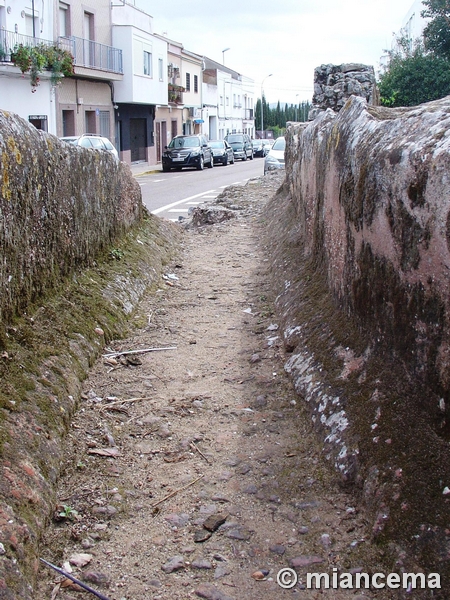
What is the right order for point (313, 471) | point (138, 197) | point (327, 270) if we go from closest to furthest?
1. point (313, 471)
2. point (327, 270)
3. point (138, 197)

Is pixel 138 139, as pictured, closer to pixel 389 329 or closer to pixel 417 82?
pixel 417 82

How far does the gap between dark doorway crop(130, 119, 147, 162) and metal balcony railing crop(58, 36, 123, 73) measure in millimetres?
4188

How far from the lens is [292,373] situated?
428 centimetres

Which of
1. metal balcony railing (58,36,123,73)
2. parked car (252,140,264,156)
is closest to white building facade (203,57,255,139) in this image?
parked car (252,140,264,156)

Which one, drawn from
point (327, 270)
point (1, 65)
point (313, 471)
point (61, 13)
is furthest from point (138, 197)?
point (61, 13)

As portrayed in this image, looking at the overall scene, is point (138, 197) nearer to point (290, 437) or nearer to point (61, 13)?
point (290, 437)

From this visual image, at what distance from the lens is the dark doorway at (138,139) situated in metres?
35.8

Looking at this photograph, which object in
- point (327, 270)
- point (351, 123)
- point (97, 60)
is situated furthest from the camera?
point (97, 60)

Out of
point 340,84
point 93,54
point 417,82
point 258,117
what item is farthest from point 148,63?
point 258,117

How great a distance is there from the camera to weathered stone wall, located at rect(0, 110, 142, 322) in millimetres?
3916

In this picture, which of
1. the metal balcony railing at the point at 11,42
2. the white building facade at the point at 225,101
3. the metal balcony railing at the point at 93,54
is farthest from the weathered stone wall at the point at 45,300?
the white building facade at the point at 225,101

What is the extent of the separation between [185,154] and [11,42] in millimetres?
10494

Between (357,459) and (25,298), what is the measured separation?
7.29 feet

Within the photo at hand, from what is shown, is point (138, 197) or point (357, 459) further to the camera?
point (138, 197)
